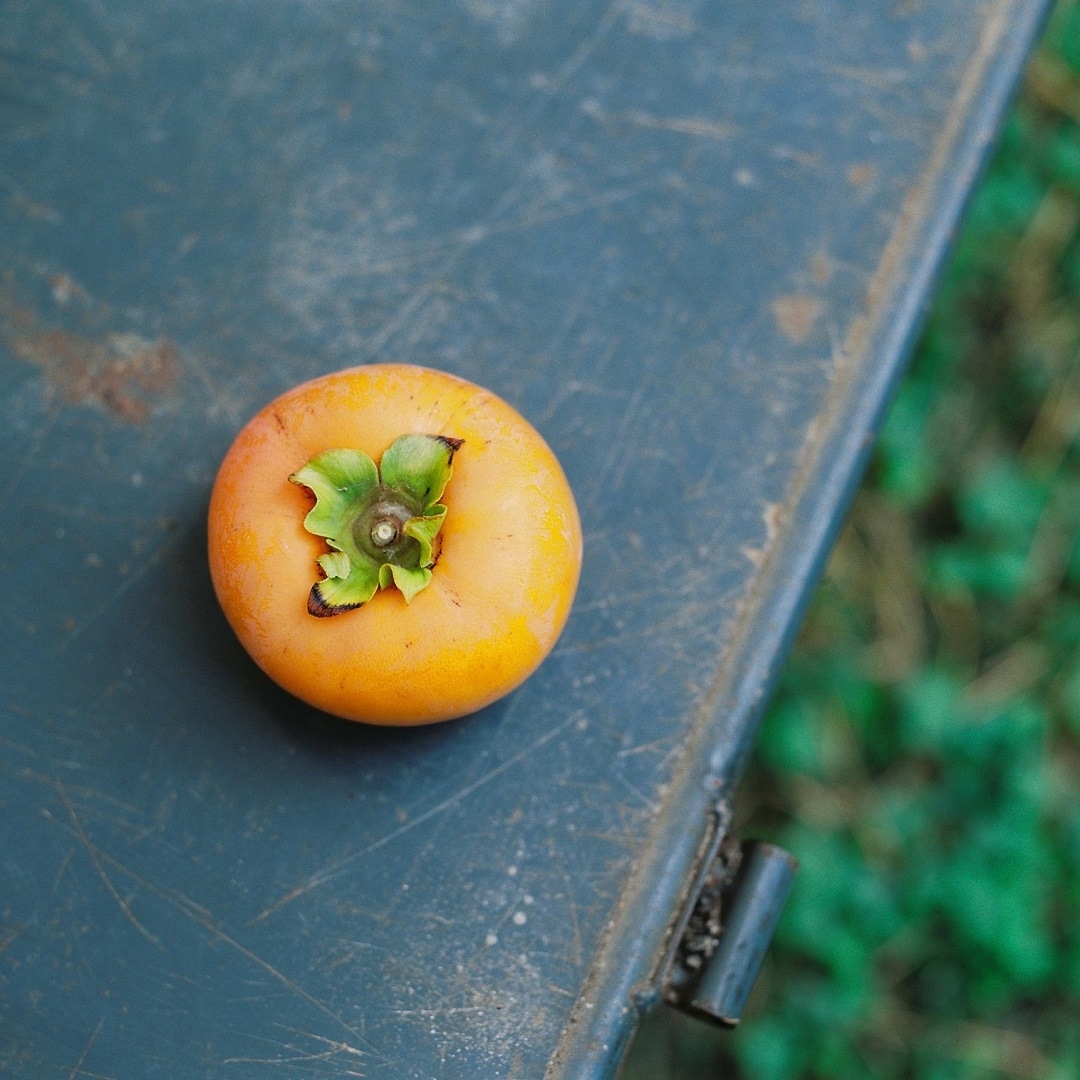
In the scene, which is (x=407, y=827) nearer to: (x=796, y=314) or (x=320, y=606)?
(x=320, y=606)

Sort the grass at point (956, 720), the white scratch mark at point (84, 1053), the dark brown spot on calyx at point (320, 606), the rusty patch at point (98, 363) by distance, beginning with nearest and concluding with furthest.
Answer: the dark brown spot on calyx at point (320, 606) → the white scratch mark at point (84, 1053) → the rusty patch at point (98, 363) → the grass at point (956, 720)

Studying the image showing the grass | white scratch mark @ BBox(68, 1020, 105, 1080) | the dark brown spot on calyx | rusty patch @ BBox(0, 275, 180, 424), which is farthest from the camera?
the grass

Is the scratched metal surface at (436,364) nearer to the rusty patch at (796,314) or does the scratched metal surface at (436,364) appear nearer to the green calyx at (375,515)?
the rusty patch at (796,314)

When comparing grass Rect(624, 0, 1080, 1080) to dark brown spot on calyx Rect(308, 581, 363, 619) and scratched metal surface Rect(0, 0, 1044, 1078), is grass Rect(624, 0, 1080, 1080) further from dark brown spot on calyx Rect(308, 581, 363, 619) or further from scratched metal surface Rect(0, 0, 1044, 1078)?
dark brown spot on calyx Rect(308, 581, 363, 619)

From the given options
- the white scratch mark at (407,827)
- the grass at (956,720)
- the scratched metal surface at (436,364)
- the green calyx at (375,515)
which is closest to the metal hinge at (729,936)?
the scratched metal surface at (436,364)

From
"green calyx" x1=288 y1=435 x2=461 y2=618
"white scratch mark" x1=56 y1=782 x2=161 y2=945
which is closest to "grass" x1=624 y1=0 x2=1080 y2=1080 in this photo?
"white scratch mark" x1=56 y1=782 x2=161 y2=945

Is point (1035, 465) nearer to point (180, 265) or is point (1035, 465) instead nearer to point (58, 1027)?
point (180, 265)

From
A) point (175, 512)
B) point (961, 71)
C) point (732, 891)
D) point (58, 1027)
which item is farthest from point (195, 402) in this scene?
point (961, 71)
